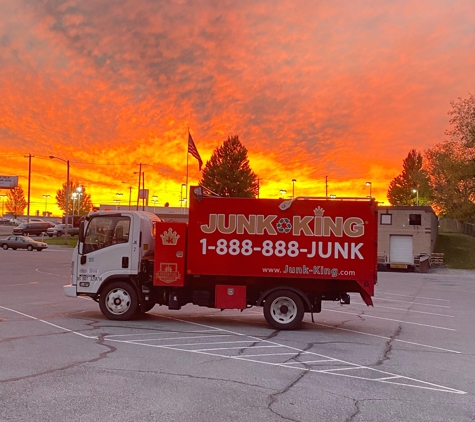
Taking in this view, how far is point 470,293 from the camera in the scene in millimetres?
24766

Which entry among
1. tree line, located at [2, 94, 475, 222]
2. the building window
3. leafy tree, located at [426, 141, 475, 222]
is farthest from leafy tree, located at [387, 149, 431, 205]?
the building window

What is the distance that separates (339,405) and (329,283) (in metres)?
6.13

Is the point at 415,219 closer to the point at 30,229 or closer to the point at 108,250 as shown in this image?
the point at 108,250

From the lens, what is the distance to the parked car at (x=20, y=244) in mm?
55469

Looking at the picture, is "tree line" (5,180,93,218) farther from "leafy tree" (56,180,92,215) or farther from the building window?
the building window

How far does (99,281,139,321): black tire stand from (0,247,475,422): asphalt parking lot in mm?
269

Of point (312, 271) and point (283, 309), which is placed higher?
point (312, 271)

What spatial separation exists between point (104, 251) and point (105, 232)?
0.45 meters

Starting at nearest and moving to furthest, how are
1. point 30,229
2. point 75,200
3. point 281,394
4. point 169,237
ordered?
point 281,394 → point 169,237 → point 30,229 → point 75,200

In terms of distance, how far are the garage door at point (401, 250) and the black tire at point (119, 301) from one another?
122ft

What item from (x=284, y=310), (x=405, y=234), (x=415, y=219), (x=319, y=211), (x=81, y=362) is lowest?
(x=81, y=362)

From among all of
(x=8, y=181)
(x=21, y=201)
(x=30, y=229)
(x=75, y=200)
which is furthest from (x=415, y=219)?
(x=21, y=201)

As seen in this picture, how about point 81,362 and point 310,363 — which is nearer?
point 81,362

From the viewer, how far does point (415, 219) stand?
155ft
